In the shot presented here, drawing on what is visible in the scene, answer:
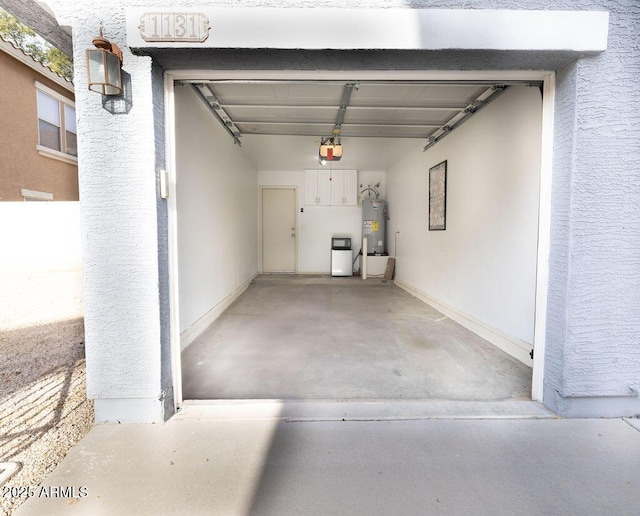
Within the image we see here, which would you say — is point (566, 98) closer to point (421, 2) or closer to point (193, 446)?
point (421, 2)

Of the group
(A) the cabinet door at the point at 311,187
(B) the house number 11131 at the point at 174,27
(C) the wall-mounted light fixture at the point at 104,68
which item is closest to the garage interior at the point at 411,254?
(B) the house number 11131 at the point at 174,27

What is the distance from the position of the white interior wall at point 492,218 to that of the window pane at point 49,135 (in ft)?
24.7

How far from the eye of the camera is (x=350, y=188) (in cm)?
725

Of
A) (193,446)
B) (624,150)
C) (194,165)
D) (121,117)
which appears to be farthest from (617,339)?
(194,165)

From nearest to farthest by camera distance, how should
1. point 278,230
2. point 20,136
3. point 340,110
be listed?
point 340,110 → point 20,136 → point 278,230

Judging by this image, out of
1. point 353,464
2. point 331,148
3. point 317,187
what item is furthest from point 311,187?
point 353,464

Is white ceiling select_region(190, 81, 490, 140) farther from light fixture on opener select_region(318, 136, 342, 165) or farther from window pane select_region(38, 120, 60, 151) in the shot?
window pane select_region(38, 120, 60, 151)

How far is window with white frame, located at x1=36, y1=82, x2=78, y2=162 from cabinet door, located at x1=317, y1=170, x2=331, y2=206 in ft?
16.4

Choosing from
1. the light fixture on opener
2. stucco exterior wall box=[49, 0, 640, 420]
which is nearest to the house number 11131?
stucco exterior wall box=[49, 0, 640, 420]

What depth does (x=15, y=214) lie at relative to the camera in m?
5.74

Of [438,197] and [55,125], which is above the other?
[55,125]

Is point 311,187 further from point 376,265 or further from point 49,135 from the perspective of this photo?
point 49,135

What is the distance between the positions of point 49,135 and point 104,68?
23.4ft

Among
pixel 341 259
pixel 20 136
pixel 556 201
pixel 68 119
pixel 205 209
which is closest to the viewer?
pixel 556 201
